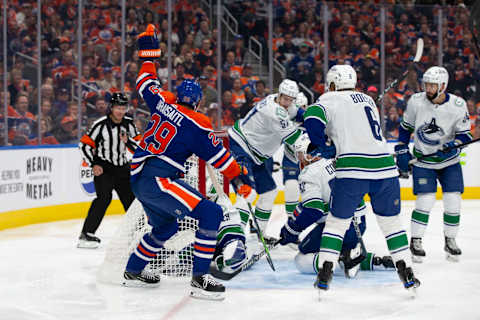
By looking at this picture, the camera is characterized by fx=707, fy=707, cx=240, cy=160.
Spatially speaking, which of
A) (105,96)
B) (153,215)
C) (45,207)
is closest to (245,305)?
(153,215)

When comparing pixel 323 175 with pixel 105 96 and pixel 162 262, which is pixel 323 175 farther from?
pixel 105 96

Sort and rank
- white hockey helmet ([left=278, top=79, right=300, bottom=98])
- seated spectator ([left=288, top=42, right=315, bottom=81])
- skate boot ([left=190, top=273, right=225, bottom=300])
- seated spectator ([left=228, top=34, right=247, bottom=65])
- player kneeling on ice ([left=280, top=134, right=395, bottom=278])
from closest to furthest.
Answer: skate boot ([left=190, top=273, right=225, bottom=300])
player kneeling on ice ([left=280, top=134, right=395, bottom=278])
white hockey helmet ([left=278, top=79, right=300, bottom=98])
seated spectator ([left=228, top=34, right=247, bottom=65])
seated spectator ([left=288, top=42, right=315, bottom=81])

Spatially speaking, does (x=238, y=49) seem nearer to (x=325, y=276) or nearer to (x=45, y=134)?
(x=45, y=134)

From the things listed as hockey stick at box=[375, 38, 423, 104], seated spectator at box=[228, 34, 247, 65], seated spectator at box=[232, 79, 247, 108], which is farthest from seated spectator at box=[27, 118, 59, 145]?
hockey stick at box=[375, 38, 423, 104]

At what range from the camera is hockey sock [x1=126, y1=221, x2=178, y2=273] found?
3799mm

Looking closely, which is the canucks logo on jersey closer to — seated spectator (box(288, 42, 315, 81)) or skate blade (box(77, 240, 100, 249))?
skate blade (box(77, 240, 100, 249))

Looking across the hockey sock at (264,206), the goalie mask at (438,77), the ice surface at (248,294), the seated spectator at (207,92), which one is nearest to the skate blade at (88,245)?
Answer: the ice surface at (248,294)

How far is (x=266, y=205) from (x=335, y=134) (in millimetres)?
1823

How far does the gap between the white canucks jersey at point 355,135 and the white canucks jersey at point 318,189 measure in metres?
0.59

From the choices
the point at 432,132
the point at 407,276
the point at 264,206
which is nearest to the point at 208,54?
the point at 264,206

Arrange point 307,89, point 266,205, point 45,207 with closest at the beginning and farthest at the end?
point 266,205 < point 45,207 < point 307,89

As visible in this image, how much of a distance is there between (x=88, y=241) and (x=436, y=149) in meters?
2.63

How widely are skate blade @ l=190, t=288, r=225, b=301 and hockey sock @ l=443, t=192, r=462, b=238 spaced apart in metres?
1.94

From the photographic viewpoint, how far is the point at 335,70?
3.68 metres
